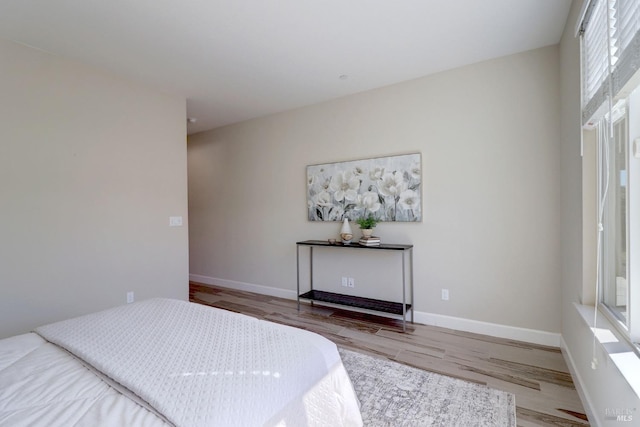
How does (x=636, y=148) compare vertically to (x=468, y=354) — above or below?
above

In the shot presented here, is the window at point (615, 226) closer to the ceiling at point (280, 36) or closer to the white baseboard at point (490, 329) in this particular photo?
the white baseboard at point (490, 329)

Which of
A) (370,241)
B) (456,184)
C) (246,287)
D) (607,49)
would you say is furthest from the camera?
(246,287)

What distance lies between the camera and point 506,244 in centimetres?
273

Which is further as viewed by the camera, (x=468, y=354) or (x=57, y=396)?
(x=468, y=354)

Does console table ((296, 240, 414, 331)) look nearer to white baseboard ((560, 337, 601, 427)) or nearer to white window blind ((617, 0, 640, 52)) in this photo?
white baseboard ((560, 337, 601, 427))

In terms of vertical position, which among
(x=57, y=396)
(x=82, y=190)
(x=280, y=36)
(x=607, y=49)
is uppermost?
(x=280, y=36)

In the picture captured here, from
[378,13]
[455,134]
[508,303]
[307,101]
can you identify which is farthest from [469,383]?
[307,101]

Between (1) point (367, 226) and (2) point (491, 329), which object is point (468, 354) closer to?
(2) point (491, 329)

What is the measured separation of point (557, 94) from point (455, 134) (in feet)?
2.73

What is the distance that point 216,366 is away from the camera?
1139 mm

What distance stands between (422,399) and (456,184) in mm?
1973

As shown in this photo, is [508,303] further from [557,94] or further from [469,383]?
[557,94]

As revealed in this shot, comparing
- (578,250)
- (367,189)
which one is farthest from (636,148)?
(367,189)

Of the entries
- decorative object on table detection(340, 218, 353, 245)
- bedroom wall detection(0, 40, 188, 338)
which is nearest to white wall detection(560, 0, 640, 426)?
decorative object on table detection(340, 218, 353, 245)
